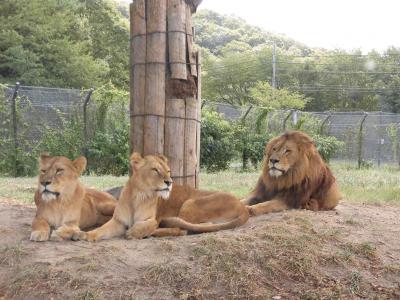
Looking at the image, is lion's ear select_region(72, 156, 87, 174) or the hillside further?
the hillside

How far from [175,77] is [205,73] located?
54.9 meters

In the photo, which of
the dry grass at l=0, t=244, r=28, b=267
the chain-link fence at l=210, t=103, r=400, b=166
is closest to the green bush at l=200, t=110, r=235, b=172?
the chain-link fence at l=210, t=103, r=400, b=166

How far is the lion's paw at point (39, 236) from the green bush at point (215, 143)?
1215 centimetres

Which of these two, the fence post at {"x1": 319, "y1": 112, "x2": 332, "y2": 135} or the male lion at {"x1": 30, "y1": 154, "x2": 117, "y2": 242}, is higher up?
the fence post at {"x1": 319, "y1": 112, "x2": 332, "y2": 135}

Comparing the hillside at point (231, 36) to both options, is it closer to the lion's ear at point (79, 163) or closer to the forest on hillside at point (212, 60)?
the forest on hillside at point (212, 60)

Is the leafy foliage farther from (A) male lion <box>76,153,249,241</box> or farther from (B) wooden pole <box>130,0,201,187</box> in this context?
(A) male lion <box>76,153,249,241</box>

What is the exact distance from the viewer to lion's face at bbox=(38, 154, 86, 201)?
499cm

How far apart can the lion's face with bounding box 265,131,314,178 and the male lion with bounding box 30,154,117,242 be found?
225cm

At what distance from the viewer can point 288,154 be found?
6633 mm

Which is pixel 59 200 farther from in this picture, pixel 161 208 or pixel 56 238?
pixel 161 208

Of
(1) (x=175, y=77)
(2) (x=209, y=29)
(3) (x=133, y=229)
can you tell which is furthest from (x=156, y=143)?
(2) (x=209, y=29)

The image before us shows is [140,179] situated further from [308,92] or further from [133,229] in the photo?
[308,92]

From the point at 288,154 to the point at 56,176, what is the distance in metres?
2.78

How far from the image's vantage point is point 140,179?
5191 mm
